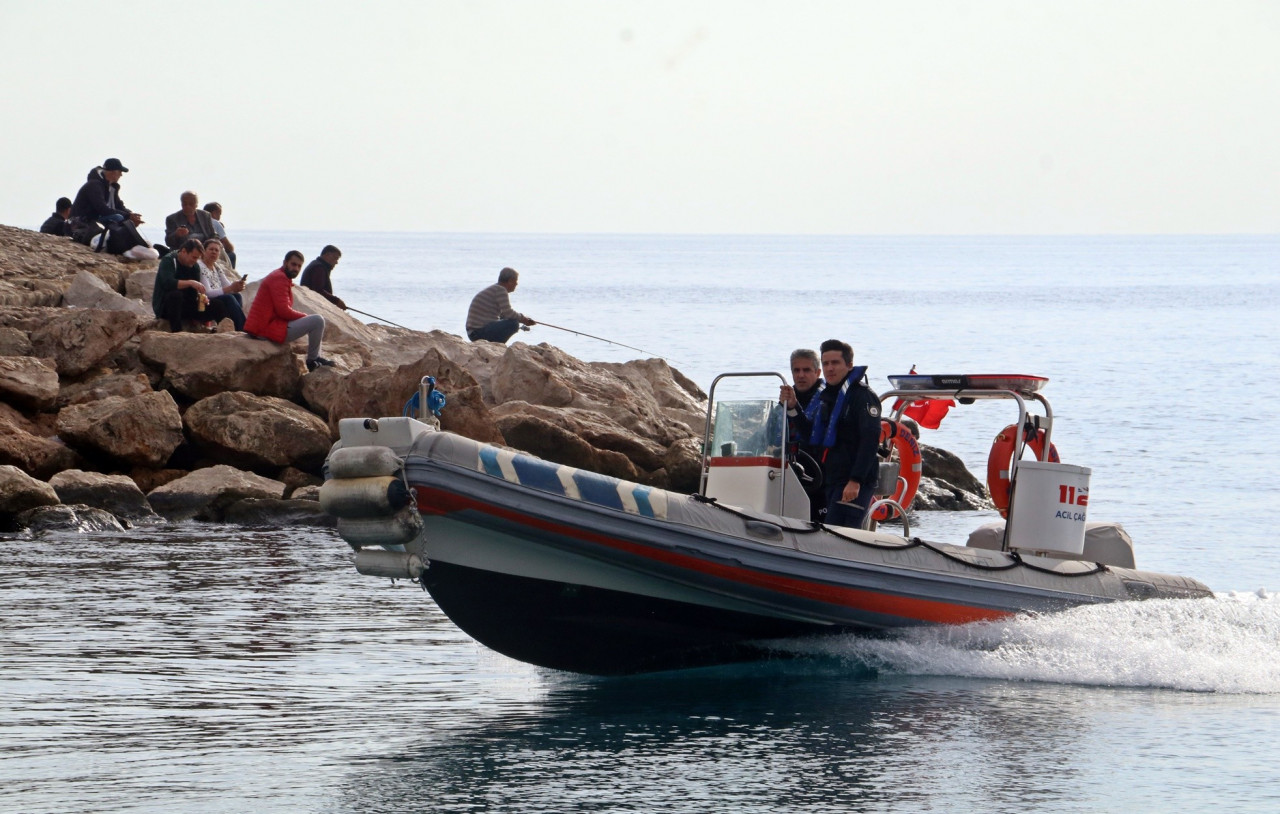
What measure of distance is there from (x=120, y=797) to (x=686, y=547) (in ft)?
8.60

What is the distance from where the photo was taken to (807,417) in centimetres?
780

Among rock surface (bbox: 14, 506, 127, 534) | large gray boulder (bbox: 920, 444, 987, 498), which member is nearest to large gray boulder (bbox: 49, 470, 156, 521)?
rock surface (bbox: 14, 506, 127, 534)

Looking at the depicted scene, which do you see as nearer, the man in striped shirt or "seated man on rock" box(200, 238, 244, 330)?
"seated man on rock" box(200, 238, 244, 330)

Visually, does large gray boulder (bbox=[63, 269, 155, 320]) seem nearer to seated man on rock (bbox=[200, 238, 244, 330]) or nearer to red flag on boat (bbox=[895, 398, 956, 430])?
seated man on rock (bbox=[200, 238, 244, 330])

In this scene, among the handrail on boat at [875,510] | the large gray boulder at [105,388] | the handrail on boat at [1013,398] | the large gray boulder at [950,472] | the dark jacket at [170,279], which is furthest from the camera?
the large gray boulder at [950,472]

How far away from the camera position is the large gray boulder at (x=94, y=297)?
15422mm

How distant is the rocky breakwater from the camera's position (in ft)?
41.6

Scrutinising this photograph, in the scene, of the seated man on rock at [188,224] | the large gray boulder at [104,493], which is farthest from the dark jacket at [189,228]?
the large gray boulder at [104,493]

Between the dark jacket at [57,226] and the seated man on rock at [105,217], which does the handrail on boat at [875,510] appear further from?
the dark jacket at [57,226]

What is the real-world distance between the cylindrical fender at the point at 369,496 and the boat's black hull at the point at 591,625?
0.47m

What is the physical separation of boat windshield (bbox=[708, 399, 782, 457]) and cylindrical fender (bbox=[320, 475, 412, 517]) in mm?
1804

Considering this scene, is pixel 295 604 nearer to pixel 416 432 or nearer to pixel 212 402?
pixel 416 432

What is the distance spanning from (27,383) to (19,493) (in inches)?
59.2

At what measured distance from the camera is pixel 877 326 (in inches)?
2173
